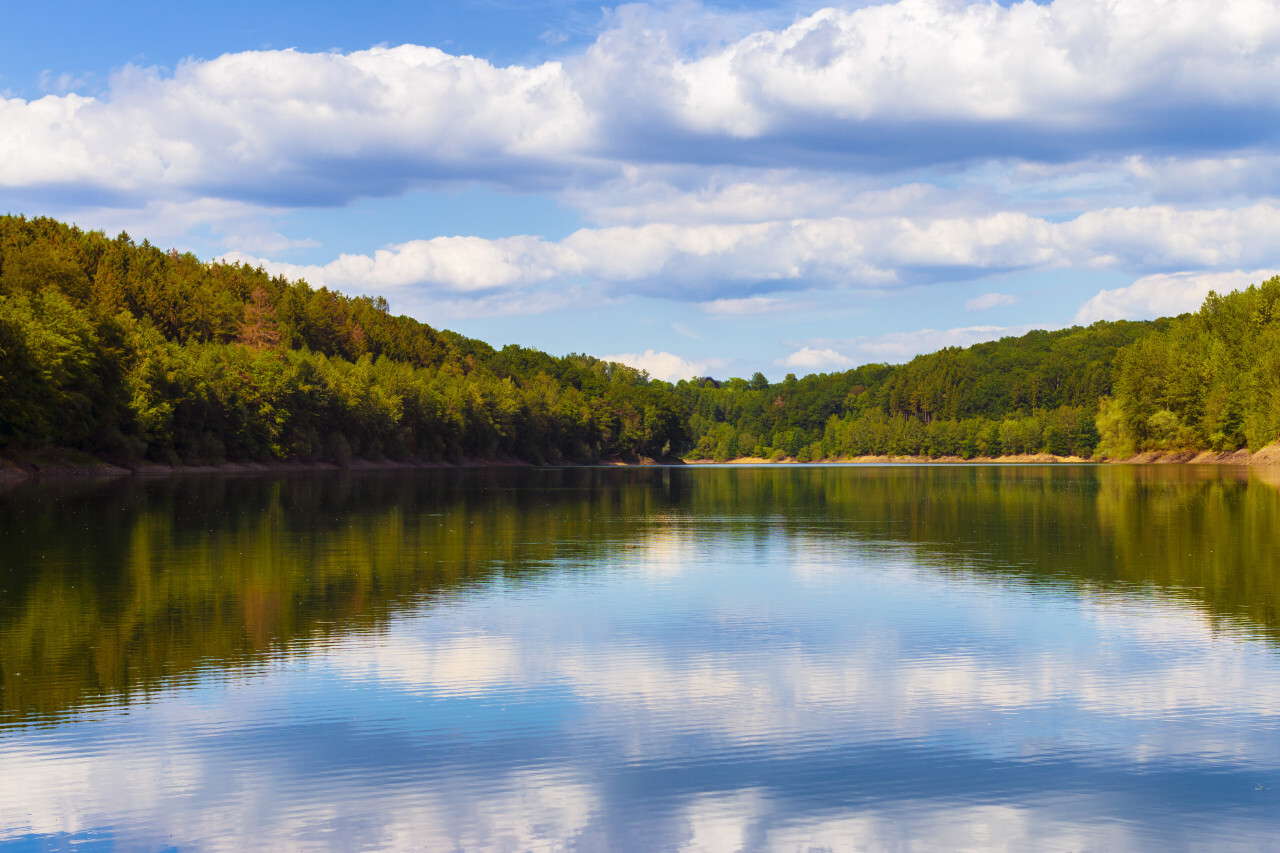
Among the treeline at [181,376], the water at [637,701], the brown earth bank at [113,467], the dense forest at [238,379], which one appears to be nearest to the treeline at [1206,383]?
the dense forest at [238,379]

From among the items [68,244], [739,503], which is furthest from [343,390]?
[739,503]

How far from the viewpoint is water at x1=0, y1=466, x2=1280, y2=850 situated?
32.4 feet

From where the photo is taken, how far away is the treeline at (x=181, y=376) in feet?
289

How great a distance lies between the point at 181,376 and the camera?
115 metres

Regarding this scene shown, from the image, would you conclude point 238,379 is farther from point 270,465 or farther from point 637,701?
point 637,701

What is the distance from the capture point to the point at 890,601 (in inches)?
892

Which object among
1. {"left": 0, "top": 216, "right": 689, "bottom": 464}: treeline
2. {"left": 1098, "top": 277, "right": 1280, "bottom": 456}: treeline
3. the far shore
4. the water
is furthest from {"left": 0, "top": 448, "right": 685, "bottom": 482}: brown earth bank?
{"left": 1098, "top": 277, "right": 1280, "bottom": 456}: treeline

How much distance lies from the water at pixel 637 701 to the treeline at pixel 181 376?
63527mm

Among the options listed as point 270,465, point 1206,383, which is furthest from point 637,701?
point 1206,383

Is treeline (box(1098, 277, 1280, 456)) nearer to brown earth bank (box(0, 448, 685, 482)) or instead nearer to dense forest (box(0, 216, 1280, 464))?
dense forest (box(0, 216, 1280, 464))

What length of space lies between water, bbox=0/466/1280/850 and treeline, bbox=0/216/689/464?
6353cm

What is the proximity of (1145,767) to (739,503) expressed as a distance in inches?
2097

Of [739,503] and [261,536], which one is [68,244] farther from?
[261,536]

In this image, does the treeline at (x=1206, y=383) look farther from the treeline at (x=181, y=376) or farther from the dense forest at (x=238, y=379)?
the treeline at (x=181, y=376)
